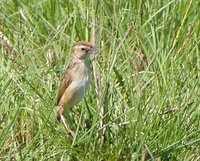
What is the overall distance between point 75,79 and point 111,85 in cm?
30

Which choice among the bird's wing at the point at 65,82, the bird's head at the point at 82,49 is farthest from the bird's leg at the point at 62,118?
the bird's head at the point at 82,49

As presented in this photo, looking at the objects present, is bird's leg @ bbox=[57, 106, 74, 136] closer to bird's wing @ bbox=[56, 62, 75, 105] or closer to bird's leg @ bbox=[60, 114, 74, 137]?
bird's leg @ bbox=[60, 114, 74, 137]

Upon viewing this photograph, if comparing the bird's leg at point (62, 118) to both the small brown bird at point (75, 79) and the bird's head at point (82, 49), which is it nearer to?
the small brown bird at point (75, 79)

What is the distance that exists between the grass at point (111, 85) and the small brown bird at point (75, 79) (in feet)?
0.25

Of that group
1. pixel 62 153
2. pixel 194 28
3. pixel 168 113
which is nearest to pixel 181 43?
pixel 194 28

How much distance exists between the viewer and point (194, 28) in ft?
22.6

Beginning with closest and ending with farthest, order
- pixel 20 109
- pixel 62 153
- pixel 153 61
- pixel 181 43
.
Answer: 1. pixel 62 153
2. pixel 20 109
3. pixel 153 61
4. pixel 181 43

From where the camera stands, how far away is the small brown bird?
5.79 metres

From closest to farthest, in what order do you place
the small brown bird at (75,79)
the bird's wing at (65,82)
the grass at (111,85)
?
the grass at (111,85), the small brown bird at (75,79), the bird's wing at (65,82)

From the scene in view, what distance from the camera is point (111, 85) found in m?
5.77

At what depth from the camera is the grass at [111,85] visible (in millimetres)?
5434

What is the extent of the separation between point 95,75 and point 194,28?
1503mm

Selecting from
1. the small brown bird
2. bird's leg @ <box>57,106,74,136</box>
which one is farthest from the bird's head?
bird's leg @ <box>57,106,74,136</box>

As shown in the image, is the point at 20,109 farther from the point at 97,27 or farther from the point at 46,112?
the point at 97,27
